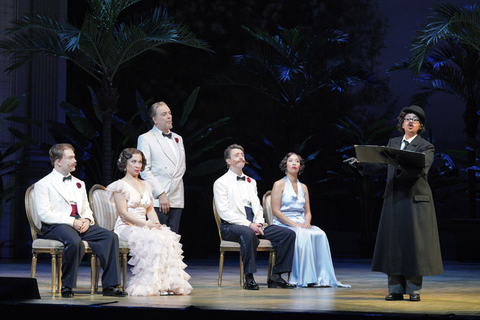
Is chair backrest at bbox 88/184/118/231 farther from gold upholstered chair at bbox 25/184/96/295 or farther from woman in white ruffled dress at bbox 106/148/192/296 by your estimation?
gold upholstered chair at bbox 25/184/96/295

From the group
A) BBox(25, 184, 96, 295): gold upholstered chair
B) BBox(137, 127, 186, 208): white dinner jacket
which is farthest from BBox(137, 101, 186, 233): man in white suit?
BBox(25, 184, 96, 295): gold upholstered chair

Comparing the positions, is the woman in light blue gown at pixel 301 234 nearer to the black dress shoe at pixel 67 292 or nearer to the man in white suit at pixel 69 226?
the man in white suit at pixel 69 226

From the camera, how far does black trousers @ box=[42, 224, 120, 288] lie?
4980mm

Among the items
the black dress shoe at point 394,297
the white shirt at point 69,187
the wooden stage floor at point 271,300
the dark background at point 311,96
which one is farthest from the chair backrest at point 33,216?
the dark background at point 311,96

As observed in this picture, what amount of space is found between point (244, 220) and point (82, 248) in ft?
4.90

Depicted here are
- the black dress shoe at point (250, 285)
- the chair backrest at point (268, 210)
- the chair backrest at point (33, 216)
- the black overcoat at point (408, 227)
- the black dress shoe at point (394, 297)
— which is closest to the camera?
the black overcoat at point (408, 227)

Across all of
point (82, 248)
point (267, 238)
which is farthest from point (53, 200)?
point (267, 238)

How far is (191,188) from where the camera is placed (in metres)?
9.68

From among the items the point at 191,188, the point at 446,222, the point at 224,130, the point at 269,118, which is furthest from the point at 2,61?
the point at 446,222

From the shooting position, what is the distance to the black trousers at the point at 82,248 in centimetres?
498

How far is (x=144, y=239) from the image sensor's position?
5195mm

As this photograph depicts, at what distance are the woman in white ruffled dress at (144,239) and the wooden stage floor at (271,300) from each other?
20 cm

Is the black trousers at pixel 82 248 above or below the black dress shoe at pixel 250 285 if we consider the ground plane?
above

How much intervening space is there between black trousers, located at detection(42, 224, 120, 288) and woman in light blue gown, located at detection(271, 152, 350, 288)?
1.66 m
